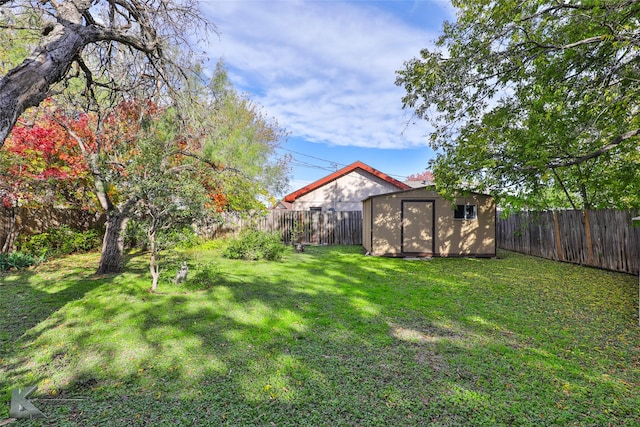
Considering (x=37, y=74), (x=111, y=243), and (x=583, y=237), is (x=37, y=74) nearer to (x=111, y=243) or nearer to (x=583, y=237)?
(x=111, y=243)

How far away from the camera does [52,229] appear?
29.0 ft

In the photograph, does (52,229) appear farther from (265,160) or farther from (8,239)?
(265,160)

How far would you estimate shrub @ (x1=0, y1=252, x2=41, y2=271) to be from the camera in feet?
22.6

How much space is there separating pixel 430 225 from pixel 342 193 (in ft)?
22.6

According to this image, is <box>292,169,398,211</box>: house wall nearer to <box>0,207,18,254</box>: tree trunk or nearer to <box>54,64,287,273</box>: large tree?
<box>54,64,287,273</box>: large tree

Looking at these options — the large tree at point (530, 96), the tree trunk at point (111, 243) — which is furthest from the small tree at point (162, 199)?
the large tree at point (530, 96)

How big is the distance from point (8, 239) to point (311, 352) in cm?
959

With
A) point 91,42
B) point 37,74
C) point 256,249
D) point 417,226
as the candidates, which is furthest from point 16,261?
point 417,226

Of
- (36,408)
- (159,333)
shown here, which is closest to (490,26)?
(159,333)

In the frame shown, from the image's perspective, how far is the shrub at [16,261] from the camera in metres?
6.88

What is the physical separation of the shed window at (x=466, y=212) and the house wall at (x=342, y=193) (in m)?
6.62

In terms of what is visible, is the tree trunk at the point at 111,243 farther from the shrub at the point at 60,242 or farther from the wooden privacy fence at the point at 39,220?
the wooden privacy fence at the point at 39,220

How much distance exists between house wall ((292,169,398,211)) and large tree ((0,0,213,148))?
11821 mm

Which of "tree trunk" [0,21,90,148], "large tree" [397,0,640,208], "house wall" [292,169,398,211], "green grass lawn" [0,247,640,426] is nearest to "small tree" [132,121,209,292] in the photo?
"green grass lawn" [0,247,640,426]
